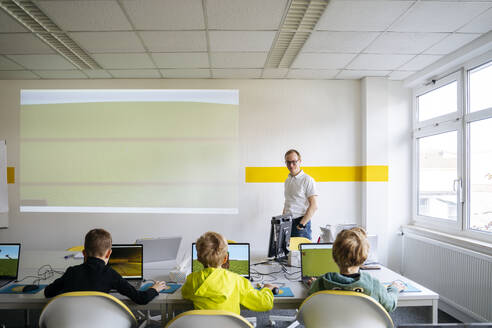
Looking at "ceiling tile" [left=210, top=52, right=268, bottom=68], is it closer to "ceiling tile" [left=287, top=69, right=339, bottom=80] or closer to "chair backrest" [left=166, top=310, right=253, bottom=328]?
"ceiling tile" [left=287, top=69, right=339, bottom=80]

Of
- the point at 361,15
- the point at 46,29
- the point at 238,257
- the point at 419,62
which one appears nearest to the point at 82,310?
the point at 238,257

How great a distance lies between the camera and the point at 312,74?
4516 millimetres

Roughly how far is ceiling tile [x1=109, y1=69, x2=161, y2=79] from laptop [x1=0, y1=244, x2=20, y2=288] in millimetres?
2810

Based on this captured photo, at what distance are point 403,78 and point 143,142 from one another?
13.6 feet

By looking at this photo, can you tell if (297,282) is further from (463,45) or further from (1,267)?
(463,45)

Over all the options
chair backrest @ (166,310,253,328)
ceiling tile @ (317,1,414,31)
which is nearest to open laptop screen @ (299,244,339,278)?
chair backrest @ (166,310,253,328)

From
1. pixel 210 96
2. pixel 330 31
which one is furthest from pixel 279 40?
pixel 210 96

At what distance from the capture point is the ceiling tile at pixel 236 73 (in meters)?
4.33

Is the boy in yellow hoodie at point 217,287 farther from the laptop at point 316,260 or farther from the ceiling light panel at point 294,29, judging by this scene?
the ceiling light panel at point 294,29

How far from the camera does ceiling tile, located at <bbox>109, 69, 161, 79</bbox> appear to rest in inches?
171

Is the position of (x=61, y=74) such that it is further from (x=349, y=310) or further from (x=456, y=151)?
(x=456, y=151)

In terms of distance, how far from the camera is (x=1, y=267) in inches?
92.4

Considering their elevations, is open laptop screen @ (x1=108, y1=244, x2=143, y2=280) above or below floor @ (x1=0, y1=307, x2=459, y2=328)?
above

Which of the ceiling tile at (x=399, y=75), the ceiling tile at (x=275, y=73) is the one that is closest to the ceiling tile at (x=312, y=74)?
the ceiling tile at (x=275, y=73)
